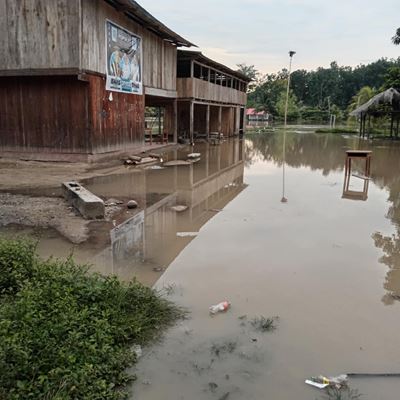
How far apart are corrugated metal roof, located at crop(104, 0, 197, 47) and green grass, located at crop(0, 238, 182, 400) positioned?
12.6m

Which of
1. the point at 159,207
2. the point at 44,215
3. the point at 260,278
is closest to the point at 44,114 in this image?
the point at 159,207

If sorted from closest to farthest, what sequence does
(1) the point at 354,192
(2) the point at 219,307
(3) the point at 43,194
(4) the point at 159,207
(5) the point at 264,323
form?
(5) the point at 264,323 → (2) the point at 219,307 → (4) the point at 159,207 → (3) the point at 43,194 → (1) the point at 354,192

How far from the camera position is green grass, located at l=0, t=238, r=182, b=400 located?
110 inches

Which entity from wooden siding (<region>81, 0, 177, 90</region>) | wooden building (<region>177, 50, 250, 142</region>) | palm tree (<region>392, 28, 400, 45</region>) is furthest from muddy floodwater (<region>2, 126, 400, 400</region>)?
palm tree (<region>392, 28, 400, 45</region>)

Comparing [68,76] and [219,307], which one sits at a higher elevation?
[68,76]

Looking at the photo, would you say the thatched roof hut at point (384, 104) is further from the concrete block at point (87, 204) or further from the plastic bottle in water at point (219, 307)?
the plastic bottle in water at point (219, 307)

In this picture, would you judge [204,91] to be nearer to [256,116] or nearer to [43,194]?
[43,194]

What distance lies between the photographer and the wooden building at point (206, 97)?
76.8 ft

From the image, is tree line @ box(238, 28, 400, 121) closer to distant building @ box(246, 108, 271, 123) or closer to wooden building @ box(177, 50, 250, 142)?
distant building @ box(246, 108, 271, 123)

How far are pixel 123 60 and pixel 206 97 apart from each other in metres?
10.6

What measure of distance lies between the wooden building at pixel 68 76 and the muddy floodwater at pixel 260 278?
4.63 metres

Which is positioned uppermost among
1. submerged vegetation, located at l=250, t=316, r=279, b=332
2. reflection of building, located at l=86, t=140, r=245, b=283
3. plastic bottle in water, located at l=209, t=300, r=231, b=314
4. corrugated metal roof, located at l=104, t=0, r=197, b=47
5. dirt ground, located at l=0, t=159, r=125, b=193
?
corrugated metal roof, located at l=104, t=0, r=197, b=47

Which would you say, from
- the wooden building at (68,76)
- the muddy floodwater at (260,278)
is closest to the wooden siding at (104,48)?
the wooden building at (68,76)

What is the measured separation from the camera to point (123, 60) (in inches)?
635
